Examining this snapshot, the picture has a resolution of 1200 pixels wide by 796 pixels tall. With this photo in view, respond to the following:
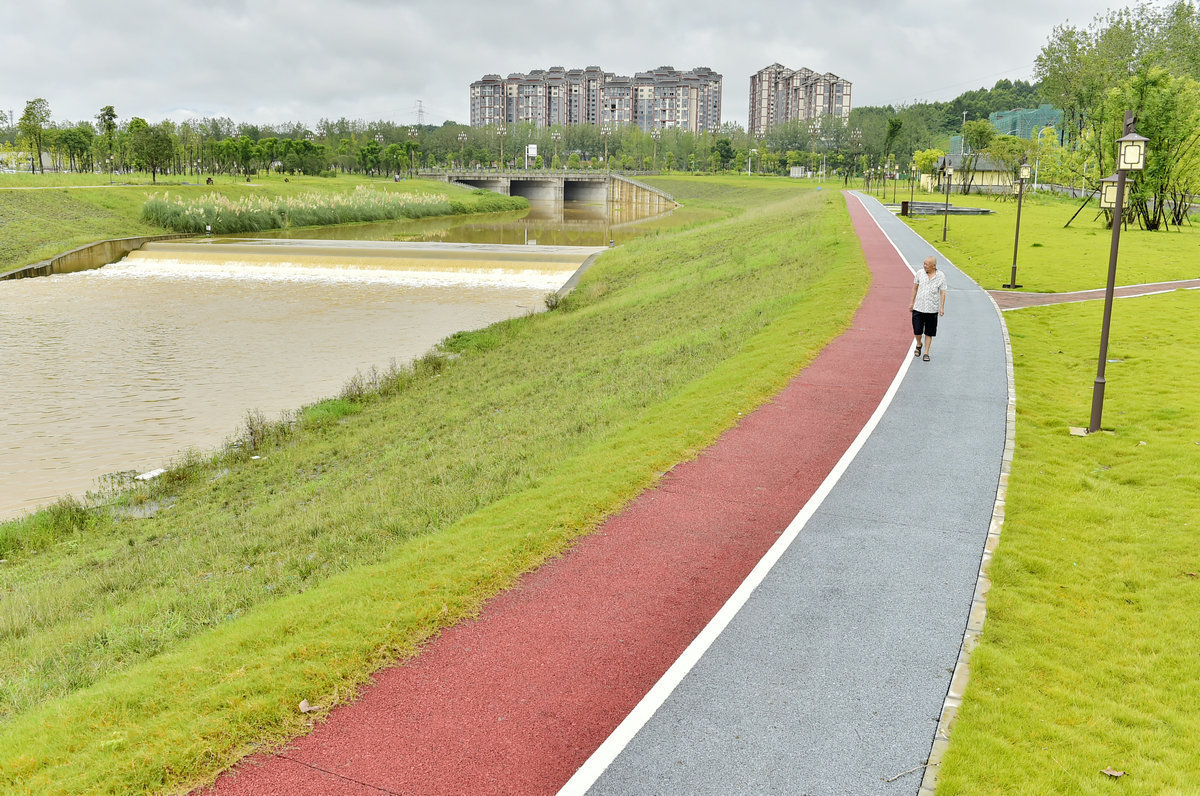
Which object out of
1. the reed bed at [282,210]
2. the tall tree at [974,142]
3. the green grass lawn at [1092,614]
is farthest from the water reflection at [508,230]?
the green grass lawn at [1092,614]

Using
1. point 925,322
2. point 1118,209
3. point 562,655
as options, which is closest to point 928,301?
point 925,322

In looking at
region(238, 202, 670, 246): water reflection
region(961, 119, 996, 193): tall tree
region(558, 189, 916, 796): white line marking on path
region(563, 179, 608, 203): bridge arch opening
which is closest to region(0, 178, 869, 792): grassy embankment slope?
region(558, 189, 916, 796): white line marking on path

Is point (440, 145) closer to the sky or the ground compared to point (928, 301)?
closer to the sky

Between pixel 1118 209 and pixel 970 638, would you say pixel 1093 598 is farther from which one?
pixel 1118 209

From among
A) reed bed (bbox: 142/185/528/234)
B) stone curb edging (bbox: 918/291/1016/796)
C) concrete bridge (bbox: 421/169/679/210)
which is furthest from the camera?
concrete bridge (bbox: 421/169/679/210)

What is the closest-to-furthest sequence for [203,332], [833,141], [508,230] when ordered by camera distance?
[203,332], [508,230], [833,141]

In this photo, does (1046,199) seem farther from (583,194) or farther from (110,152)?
(110,152)

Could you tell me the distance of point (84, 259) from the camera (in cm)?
5122

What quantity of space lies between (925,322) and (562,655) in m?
13.1

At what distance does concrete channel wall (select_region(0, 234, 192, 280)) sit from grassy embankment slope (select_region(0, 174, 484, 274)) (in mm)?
917

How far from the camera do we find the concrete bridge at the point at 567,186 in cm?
12512

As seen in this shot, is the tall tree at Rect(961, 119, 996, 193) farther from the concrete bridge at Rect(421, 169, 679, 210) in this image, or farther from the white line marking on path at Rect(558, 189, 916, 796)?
the white line marking on path at Rect(558, 189, 916, 796)

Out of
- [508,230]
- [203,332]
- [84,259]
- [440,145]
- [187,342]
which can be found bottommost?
[187,342]

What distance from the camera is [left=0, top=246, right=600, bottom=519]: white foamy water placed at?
65.5ft
